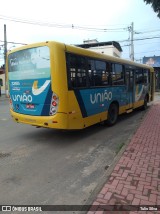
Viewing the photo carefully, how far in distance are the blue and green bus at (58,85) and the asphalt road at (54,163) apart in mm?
632

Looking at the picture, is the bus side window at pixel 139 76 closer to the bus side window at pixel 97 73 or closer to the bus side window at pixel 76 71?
the bus side window at pixel 97 73

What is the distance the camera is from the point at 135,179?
170 inches

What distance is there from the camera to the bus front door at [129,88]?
10883mm

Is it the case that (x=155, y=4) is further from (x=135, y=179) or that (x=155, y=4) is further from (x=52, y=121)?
(x=52, y=121)

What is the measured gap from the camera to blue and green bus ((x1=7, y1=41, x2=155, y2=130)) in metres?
6.43

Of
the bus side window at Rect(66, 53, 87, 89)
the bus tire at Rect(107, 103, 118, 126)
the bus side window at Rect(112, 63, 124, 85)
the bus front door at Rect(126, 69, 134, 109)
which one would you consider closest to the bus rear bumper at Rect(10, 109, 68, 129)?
the bus side window at Rect(66, 53, 87, 89)

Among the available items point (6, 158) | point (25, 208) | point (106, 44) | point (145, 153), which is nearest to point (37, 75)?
point (6, 158)

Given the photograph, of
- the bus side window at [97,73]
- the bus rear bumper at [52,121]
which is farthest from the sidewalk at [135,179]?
the bus side window at [97,73]

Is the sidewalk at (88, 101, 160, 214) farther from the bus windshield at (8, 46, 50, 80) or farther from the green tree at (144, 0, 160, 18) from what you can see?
the green tree at (144, 0, 160, 18)

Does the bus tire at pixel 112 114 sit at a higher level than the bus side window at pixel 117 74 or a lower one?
lower

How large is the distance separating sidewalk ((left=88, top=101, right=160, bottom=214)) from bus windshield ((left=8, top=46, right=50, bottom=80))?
3053 millimetres

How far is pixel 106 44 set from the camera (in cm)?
6725

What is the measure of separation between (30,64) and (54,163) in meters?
3.00

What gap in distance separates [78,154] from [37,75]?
2.47 meters
